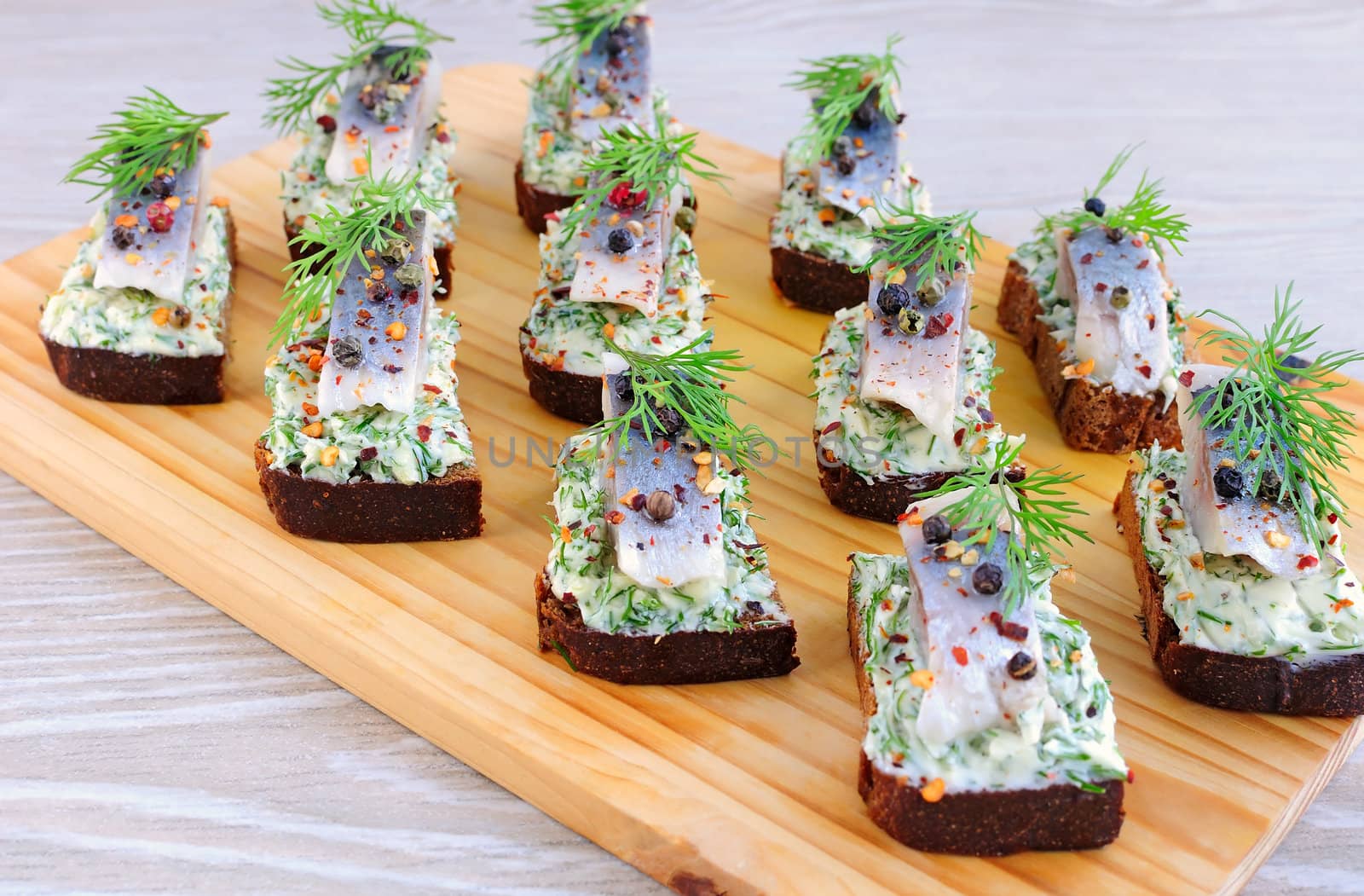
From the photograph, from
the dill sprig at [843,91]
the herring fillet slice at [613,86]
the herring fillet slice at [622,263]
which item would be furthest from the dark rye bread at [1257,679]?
the herring fillet slice at [613,86]

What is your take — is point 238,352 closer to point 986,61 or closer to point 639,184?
point 639,184

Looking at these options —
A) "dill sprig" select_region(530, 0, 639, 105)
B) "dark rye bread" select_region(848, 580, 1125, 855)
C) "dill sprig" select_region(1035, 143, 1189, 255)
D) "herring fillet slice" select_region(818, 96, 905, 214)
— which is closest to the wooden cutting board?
"dark rye bread" select_region(848, 580, 1125, 855)

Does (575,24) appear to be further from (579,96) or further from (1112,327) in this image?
(1112,327)

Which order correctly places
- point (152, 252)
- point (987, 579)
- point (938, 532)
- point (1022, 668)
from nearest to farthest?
point (1022, 668), point (987, 579), point (938, 532), point (152, 252)

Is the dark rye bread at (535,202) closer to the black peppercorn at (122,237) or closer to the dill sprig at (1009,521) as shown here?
the black peppercorn at (122,237)

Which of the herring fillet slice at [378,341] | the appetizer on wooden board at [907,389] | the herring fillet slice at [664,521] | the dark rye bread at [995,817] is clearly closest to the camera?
the dark rye bread at [995,817]

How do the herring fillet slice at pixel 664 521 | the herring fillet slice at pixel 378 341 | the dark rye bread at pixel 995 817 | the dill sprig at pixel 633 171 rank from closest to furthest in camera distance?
the dark rye bread at pixel 995 817 → the herring fillet slice at pixel 664 521 → the herring fillet slice at pixel 378 341 → the dill sprig at pixel 633 171

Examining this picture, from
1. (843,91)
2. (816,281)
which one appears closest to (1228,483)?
(816,281)

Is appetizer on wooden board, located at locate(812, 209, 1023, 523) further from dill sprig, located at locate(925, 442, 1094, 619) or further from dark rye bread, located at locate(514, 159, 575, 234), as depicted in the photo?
dark rye bread, located at locate(514, 159, 575, 234)
